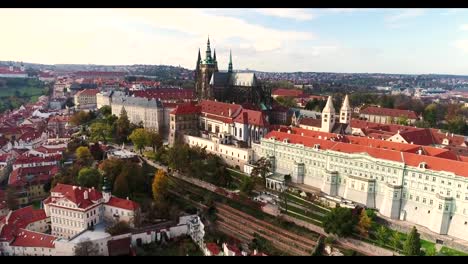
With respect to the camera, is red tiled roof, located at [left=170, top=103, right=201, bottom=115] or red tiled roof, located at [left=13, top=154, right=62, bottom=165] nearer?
red tiled roof, located at [left=13, top=154, right=62, bottom=165]

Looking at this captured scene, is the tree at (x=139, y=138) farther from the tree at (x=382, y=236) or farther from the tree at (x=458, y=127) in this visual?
the tree at (x=458, y=127)

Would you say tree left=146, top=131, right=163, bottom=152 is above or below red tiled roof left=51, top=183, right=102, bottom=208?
above

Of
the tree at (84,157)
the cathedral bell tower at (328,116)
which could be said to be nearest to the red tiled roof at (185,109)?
the tree at (84,157)

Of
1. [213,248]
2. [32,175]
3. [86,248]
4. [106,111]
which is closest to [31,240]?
[86,248]

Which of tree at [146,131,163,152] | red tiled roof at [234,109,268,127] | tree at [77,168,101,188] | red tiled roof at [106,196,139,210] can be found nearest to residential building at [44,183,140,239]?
red tiled roof at [106,196,139,210]

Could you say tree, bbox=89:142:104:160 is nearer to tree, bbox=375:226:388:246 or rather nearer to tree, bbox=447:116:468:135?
tree, bbox=375:226:388:246

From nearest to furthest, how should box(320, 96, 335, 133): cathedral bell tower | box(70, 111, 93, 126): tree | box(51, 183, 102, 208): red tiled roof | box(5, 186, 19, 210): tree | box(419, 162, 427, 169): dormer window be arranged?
box(419, 162, 427, 169): dormer window < box(51, 183, 102, 208): red tiled roof < box(5, 186, 19, 210): tree < box(320, 96, 335, 133): cathedral bell tower < box(70, 111, 93, 126): tree
